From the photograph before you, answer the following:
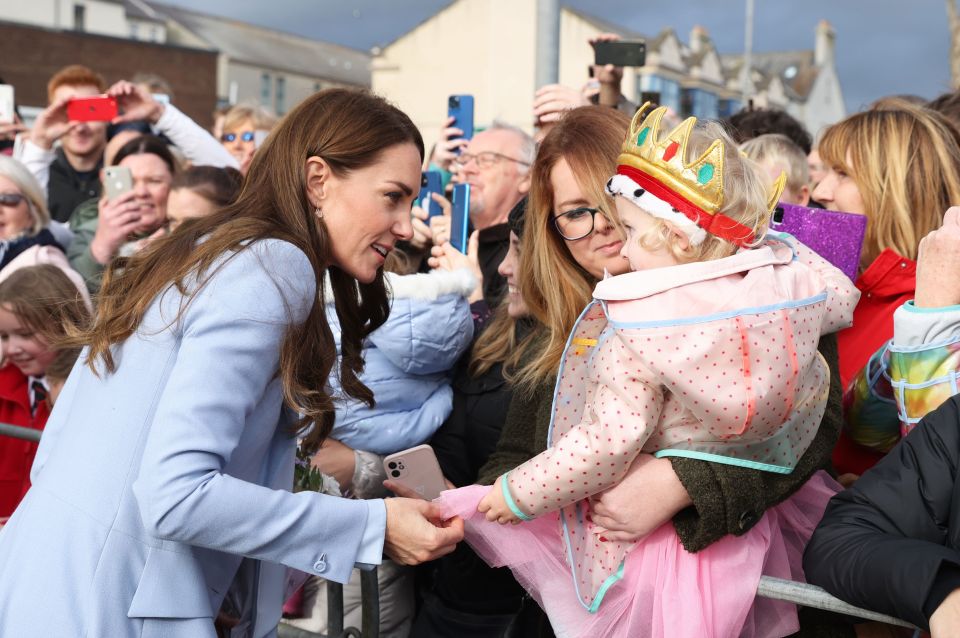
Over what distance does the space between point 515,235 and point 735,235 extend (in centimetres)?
135

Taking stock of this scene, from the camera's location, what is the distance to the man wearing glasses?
4.54 meters

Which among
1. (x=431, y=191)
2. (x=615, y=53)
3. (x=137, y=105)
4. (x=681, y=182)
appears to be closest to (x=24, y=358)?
(x=431, y=191)

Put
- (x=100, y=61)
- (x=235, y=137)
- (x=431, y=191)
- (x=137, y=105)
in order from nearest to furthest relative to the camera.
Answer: (x=431, y=191)
(x=137, y=105)
(x=235, y=137)
(x=100, y=61)

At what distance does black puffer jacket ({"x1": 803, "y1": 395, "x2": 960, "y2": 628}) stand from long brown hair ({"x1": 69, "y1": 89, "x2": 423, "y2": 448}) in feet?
3.92

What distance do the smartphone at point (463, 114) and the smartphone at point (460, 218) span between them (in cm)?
101

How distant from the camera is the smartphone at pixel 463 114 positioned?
16.3ft

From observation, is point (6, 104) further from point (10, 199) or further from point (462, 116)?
point (462, 116)

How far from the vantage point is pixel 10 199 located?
515 centimetres

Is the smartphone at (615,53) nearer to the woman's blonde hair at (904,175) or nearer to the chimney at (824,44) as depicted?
the woman's blonde hair at (904,175)

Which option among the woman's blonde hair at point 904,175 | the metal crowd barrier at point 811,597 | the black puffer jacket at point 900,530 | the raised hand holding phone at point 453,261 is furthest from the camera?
the raised hand holding phone at point 453,261

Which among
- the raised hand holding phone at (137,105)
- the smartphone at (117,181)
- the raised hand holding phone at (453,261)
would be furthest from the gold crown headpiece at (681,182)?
the raised hand holding phone at (137,105)

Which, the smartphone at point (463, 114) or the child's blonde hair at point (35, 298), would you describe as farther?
the smartphone at point (463, 114)

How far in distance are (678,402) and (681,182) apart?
514 millimetres

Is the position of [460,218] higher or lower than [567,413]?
higher
